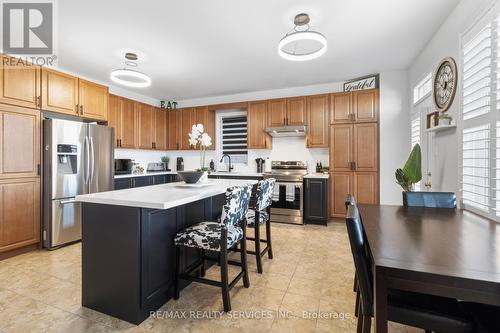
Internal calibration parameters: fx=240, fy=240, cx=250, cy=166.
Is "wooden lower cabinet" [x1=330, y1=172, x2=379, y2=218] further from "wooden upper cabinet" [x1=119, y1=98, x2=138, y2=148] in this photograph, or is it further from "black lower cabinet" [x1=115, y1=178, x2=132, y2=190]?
"wooden upper cabinet" [x1=119, y1=98, x2=138, y2=148]

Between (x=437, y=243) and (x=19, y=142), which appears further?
(x=19, y=142)

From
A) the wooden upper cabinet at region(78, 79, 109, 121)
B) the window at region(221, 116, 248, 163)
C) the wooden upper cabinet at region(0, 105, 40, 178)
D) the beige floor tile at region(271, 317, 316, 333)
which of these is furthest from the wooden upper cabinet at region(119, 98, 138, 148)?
the beige floor tile at region(271, 317, 316, 333)

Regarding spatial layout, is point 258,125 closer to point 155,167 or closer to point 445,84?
point 155,167

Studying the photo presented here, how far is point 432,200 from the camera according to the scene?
207 centimetres

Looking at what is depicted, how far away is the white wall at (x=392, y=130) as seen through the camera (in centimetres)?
396

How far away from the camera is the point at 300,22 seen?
251 cm

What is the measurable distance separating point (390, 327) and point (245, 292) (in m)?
1.12

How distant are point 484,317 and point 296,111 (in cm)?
392

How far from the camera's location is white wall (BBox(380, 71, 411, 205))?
3.96 metres

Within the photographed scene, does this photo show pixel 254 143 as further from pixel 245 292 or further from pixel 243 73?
pixel 245 292

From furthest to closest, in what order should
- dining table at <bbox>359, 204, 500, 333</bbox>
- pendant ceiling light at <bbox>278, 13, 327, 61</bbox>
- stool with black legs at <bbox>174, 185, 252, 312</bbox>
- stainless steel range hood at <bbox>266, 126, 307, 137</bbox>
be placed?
stainless steel range hood at <bbox>266, 126, 307, 137</bbox>, pendant ceiling light at <bbox>278, 13, 327, 61</bbox>, stool with black legs at <bbox>174, 185, 252, 312</bbox>, dining table at <bbox>359, 204, 500, 333</bbox>

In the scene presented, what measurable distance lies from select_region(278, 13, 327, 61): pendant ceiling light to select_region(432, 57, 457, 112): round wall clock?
1216 millimetres

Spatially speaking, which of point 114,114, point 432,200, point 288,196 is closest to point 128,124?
point 114,114

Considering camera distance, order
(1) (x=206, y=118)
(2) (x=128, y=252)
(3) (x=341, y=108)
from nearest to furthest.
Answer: (2) (x=128, y=252), (3) (x=341, y=108), (1) (x=206, y=118)
